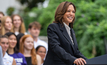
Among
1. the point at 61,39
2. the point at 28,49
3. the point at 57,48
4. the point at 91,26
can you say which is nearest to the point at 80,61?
the point at 57,48

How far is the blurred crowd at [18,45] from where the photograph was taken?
4887 millimetres

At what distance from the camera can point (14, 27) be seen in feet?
20.4

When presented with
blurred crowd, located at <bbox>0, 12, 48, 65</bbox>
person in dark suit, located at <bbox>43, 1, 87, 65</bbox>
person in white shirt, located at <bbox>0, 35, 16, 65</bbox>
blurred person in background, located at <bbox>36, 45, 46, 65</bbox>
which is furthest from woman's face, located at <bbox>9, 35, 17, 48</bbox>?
person in dark suit, located at <bbox>43, 1, 87, 65</bbox>

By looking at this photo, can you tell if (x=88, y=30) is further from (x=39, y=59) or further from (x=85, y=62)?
(x=85, y=62)

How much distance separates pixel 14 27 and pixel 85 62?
3.73 metres

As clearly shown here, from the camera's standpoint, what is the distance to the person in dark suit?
10.2 feet

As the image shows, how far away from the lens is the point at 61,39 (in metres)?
3.29

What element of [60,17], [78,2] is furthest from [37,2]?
[60,17]

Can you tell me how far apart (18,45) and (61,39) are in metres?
2.49

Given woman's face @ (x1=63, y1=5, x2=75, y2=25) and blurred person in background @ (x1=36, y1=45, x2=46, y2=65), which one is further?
blurred person in background @ (x1=36, y1=45, x2=46, y2=65)

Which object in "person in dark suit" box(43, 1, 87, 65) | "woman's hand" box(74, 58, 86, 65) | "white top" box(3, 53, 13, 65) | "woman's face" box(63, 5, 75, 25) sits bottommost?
"white top" box(3, 53, 13, 65)

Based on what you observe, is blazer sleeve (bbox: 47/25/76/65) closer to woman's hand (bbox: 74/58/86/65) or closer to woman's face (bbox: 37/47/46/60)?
woman's hand (bbox: 74/58/86/65)

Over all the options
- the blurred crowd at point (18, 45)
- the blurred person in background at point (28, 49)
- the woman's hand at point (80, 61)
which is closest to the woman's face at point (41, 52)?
the blurred crowd at point (18, 45)

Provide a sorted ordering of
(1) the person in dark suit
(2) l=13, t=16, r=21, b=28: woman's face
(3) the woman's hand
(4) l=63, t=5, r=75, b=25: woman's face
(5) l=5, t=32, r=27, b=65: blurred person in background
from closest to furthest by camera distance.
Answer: (3) the woman's hand < (1) the person in dark suit < (4) l=63, t=5, r=75, b=25: woman's face < (5) l=5, t=32, r=27, b=65: blurred person in background < (2) l=13, t=16, r=21, b=28: woman's face
